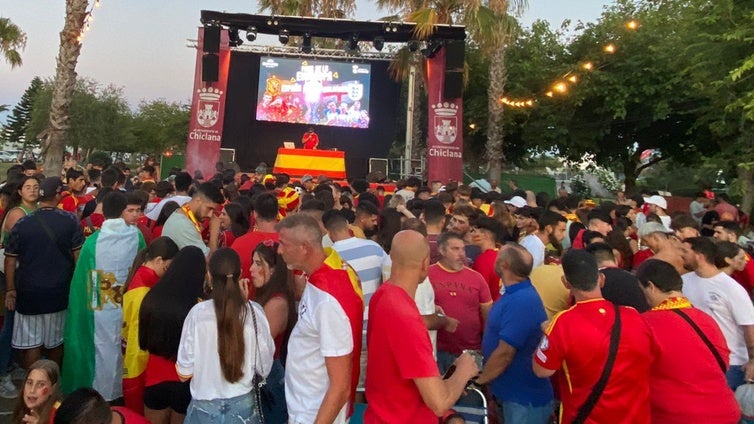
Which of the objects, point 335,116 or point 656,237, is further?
point 335,116

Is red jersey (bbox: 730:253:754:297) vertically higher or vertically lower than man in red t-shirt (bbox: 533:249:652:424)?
higher

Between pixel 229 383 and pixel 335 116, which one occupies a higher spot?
pixel 335 116

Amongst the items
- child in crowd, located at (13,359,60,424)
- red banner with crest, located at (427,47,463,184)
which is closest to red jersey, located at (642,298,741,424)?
child in crowd, located at (13,359,60,424)

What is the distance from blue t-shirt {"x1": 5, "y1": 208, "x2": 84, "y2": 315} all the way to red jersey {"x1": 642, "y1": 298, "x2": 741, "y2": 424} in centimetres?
424

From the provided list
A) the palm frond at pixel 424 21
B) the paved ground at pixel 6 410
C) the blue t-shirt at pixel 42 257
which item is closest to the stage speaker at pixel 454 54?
the palm frond at pixel 424 21

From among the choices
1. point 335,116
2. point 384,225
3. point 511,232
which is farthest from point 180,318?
point 335,116

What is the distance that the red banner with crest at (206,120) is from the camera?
17.2 metres

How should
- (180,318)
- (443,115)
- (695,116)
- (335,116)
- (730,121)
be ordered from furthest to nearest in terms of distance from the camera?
(695,116) → (335,116) → (443,115) → (730,121) → (180,318)

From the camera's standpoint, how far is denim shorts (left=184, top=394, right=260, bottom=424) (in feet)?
9.23

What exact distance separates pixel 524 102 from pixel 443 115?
223 inches

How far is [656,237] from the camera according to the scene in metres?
4.77

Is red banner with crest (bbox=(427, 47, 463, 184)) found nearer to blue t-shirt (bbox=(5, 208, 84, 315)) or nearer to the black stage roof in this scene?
the black stage roof

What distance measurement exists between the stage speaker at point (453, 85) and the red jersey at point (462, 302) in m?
13.6

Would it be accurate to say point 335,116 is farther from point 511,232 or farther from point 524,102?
point 511,232
